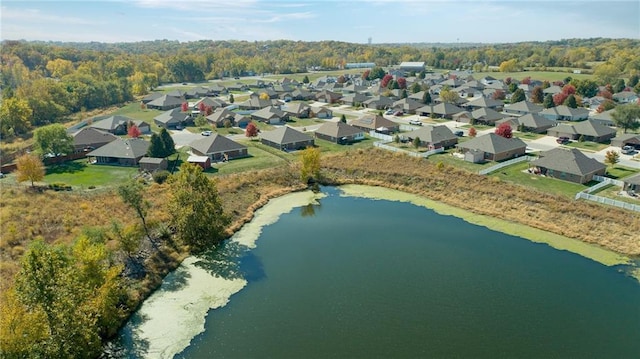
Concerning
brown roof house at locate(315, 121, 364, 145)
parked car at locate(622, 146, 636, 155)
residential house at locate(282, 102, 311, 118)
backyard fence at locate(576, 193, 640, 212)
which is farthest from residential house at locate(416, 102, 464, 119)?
backyard fence at locate(576, 193, 640, 212)

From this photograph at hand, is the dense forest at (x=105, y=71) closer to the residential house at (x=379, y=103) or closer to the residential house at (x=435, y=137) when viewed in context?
the residential house at (x=379, y=103)

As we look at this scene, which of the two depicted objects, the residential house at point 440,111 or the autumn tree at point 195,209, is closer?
the autumn tree at point 195,209

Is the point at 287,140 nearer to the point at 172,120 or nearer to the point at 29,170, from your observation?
the point at 172,120

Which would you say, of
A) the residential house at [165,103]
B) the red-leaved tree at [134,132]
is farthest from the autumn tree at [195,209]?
the residential house at [165,103]

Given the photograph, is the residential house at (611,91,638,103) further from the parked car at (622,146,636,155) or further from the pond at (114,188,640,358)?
the pond at (114,188,640,358)

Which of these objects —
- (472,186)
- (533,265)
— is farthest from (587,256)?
(472,186)

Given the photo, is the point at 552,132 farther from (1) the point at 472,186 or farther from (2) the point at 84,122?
(2) the point at 84,122

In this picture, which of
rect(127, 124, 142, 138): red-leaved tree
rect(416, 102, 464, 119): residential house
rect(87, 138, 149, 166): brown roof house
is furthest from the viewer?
rect(416, 102, 464, 119): residential house
